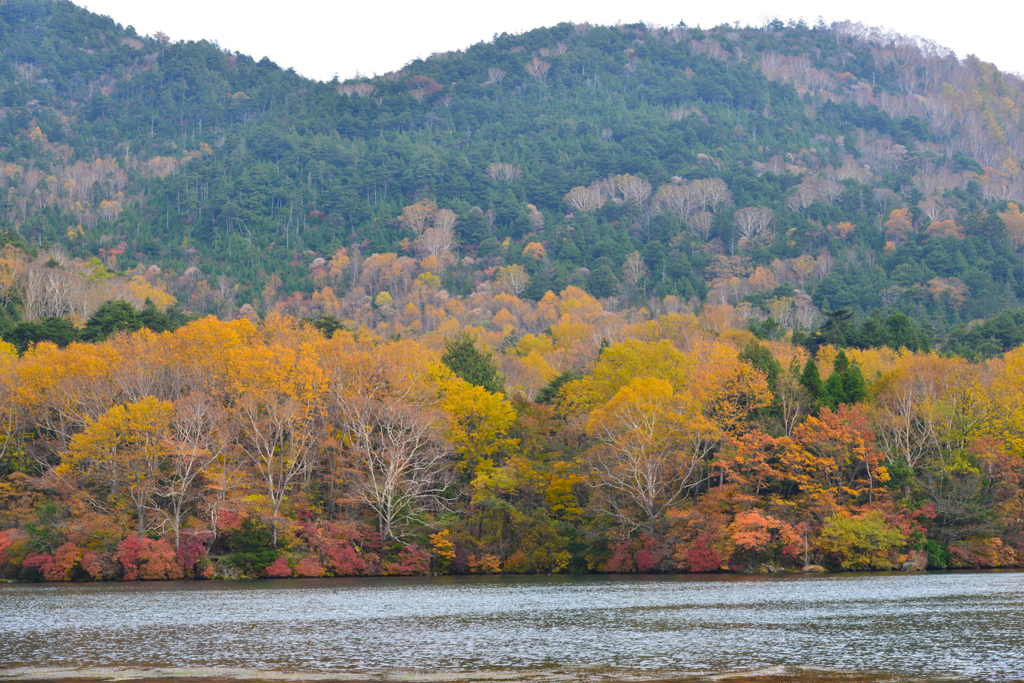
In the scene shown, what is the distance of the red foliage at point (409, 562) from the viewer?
60.9m

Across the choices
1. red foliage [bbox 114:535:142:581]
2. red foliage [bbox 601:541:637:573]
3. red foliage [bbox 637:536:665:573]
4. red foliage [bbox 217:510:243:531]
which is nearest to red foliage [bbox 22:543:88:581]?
red foliage [bbox 114:535:142:581]

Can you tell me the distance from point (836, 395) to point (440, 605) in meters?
36.6

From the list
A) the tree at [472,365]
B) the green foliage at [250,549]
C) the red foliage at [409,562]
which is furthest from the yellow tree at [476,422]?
Answer: the green foliage at [250,549]

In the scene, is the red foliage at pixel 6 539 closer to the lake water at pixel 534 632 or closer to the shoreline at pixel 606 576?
the shoreline at pixel 606 576

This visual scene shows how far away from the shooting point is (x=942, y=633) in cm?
2908

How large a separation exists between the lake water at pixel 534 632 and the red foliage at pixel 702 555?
331 inches

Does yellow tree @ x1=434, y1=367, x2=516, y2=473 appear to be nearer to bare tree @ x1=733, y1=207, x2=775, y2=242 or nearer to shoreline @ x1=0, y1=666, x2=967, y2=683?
shoreline @ x1=0, y1=666, x2=967, y2=683

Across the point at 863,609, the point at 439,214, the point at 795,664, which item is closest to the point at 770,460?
the point at 863,609

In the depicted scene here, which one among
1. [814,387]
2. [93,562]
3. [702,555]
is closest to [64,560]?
[93,562]

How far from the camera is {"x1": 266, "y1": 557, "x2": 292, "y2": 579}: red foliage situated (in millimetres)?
58469

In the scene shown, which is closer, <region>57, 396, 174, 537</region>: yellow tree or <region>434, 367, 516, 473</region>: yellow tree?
<region>57, 396, 174, 537</region>: yellow tree

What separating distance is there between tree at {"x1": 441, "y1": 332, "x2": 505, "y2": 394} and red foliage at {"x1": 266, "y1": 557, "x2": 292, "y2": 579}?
22.4 metres

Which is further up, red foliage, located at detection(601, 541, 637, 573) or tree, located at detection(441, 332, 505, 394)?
tree, located at detection(441, 332, 505, 394)

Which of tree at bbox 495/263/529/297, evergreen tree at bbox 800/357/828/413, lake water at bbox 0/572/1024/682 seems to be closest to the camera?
lake water at bbox 0/572/1024/682
